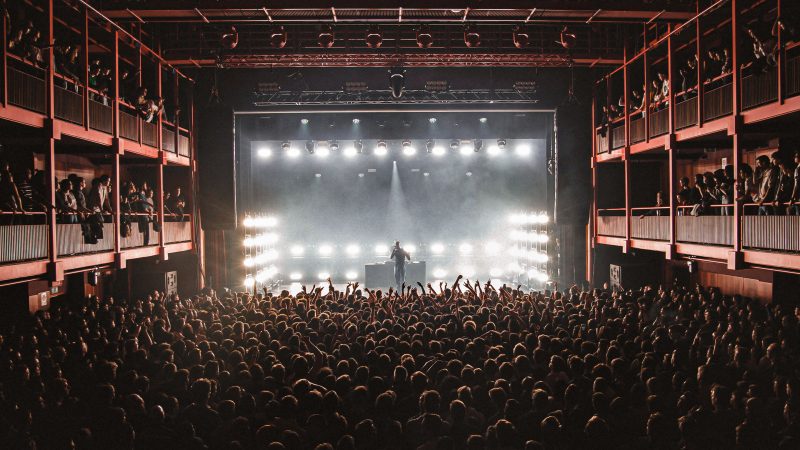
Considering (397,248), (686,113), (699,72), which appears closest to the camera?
(699,72)

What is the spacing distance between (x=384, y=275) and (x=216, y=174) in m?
8.84

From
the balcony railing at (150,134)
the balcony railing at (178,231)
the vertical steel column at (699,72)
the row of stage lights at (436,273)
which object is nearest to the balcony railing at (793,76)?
the vertical steel column at (699,72)

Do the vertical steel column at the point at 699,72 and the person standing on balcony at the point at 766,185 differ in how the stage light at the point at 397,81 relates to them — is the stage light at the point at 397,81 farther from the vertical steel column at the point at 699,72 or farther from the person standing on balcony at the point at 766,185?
the person standing on balcony at the point at 766,185

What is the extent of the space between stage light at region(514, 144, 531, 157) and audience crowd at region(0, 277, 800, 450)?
61.9 feet

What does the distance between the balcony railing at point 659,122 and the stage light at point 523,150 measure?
12162mm

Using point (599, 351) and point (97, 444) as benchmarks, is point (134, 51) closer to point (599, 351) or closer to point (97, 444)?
point (97, 444)

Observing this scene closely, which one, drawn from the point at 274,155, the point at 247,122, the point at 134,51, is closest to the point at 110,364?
the point at 134,51

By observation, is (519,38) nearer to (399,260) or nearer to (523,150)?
(399,260)

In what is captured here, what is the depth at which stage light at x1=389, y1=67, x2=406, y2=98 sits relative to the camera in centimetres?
1830

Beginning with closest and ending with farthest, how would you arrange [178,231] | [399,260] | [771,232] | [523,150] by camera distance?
[771,232] < [178,231] < [399,260] < [523,150]

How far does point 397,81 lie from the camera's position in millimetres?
18297

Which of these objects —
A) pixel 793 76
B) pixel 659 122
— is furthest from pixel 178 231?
pixel 793 76

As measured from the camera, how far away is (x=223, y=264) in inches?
803

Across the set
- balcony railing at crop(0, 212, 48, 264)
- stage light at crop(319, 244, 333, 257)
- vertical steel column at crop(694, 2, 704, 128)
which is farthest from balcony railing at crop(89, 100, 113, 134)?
stage light at crop(319, 244, 333, 257)
